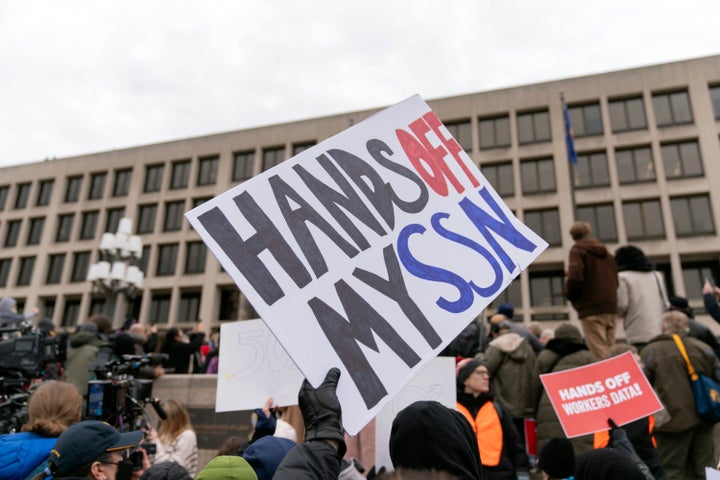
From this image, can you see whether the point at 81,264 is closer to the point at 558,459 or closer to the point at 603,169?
the point at 603,169

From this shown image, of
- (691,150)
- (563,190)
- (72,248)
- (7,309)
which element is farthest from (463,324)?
(72,248)

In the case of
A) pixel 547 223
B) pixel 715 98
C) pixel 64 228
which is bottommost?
pixel 547 223

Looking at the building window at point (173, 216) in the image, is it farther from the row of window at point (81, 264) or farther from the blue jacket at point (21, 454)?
the blue jacket at point (21, 454)

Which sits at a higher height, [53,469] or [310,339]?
[310,339]

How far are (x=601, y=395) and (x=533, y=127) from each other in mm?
33234

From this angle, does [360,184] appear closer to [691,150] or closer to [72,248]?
[691,150]

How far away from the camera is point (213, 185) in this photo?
41562mm

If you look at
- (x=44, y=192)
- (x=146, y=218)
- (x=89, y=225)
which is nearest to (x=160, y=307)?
(x=146, y=218)

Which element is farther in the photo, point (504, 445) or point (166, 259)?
point (166, 259)

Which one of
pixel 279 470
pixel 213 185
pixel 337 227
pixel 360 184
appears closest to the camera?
pixel 279 470

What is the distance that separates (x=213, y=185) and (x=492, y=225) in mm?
40307

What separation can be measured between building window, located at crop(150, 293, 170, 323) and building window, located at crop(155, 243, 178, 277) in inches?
65.4

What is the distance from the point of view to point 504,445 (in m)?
4.49

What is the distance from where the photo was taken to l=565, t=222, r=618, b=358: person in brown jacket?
6.17 meters
